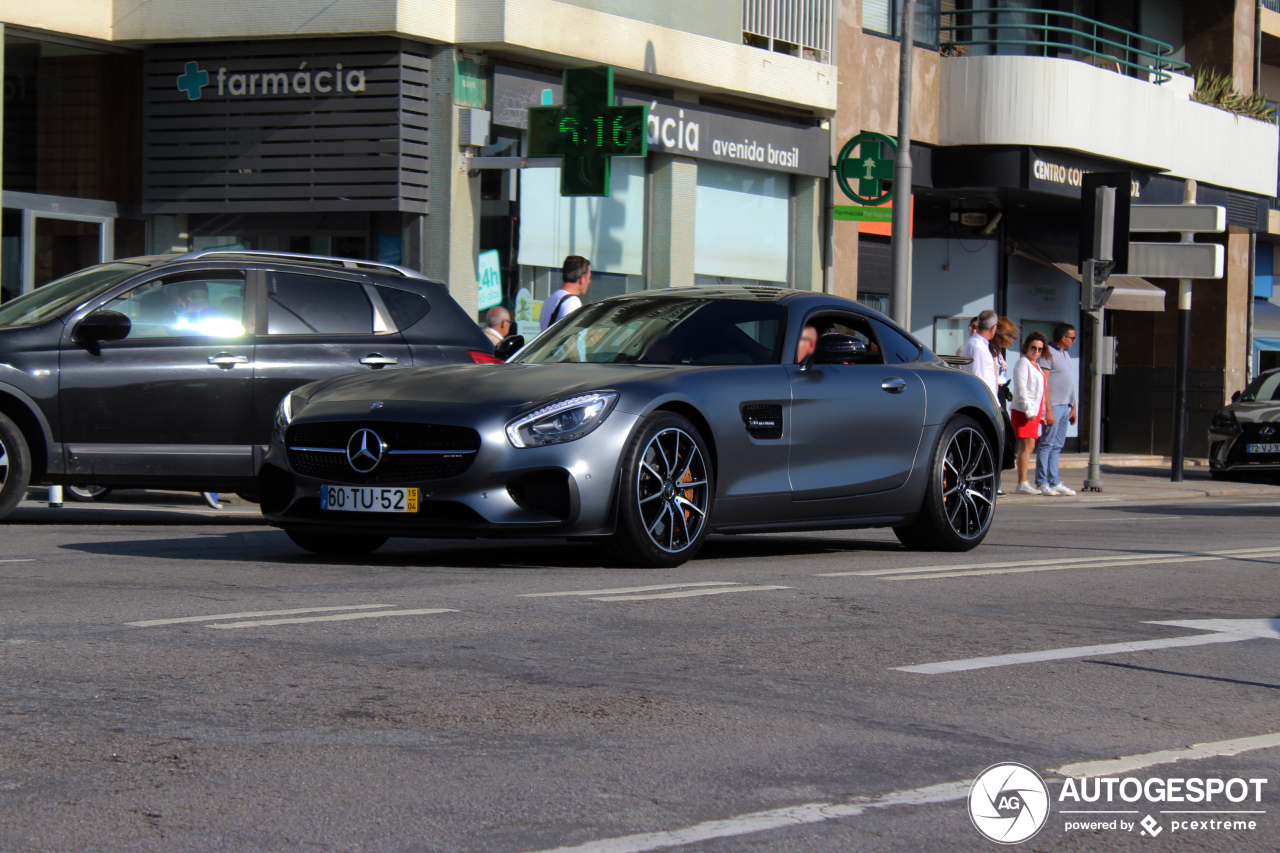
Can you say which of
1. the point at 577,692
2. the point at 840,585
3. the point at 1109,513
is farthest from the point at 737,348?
the point at 1109,513

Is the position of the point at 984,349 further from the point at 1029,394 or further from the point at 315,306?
the point at 315,306

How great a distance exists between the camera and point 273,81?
19.0 metres

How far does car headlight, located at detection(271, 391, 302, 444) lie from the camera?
28.7ft

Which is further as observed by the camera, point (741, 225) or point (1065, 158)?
point (1065, 158)

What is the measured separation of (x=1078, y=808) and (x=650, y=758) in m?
1.02

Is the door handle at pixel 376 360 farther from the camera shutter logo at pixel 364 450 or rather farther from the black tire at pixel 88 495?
the black tire at pixel 88 495

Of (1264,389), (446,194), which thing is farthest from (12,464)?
(1264,389)

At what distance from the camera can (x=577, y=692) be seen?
5.14 metres

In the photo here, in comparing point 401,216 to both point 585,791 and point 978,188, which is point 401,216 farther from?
point 585,791

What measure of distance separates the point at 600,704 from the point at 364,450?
3.55m

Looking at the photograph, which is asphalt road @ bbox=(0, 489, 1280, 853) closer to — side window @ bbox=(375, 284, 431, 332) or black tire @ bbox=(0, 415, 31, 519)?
Result: black tire @ bbox=(0, 415, 31, 519)

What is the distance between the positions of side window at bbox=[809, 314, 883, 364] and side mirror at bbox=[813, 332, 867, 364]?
0.51 meters

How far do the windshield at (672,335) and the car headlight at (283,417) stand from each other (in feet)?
4.32

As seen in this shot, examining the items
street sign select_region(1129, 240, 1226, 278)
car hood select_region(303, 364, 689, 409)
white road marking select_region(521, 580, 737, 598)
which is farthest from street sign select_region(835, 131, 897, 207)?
white road marking select_region(521, 580, 737, 598)
